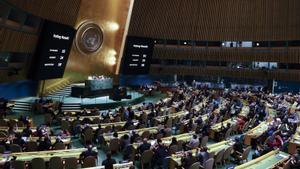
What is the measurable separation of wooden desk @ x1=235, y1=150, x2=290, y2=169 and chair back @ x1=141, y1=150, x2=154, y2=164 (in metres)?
2.95

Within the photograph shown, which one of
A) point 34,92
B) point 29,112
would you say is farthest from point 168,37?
point 29,112

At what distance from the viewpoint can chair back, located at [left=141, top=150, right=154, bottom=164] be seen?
10648 millimetres

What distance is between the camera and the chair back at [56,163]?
912 cm

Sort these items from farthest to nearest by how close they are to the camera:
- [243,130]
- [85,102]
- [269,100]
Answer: [269,100]
[85,102]
[243,130]

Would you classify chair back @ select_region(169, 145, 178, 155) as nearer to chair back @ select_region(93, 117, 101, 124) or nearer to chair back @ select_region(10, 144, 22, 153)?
chair back @ select_region(10, 144, 22, 153)

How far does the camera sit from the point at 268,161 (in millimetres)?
10148

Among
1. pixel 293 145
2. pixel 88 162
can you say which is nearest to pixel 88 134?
pixel 88 162

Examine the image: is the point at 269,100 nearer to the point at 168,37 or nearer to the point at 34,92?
the point at 168,37

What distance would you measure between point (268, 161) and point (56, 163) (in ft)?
20.9

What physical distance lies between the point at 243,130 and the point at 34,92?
14.5 meters

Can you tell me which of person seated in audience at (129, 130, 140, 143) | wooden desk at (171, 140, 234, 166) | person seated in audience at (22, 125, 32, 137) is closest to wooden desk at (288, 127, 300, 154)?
wooden desk at (171, 140, 234, 166)

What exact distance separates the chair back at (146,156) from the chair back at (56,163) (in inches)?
105

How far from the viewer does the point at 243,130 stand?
16500mm

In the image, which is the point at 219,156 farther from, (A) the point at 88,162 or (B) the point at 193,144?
(A) the point at 88,162
